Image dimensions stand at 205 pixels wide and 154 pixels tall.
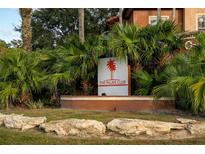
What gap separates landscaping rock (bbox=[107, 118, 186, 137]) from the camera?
10461 mm

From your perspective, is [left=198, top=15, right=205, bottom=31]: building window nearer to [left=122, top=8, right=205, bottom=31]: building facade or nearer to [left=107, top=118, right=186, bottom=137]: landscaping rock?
[left=122, top=8, right=205, bottom=31]: building facade

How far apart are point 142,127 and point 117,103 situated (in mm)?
4073

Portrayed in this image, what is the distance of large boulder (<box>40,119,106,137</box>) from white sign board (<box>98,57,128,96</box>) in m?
4.79

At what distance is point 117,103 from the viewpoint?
1455 cm

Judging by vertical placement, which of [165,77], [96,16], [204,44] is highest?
[96,16]

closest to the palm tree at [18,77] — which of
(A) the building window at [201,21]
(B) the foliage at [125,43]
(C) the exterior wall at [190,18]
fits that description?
(B) the foliage at [125,43]

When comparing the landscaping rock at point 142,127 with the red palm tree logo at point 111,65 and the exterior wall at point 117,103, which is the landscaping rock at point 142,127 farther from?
the red palm tree logo at point 111,65

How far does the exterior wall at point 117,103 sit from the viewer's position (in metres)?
14.0

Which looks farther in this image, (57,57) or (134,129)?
(57,57)

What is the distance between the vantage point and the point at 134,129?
1046cm

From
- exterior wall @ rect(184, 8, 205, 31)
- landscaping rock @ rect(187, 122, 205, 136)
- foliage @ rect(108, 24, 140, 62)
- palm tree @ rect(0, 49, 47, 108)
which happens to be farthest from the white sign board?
exterior wall @ rect(184, 8, 205, 31)
